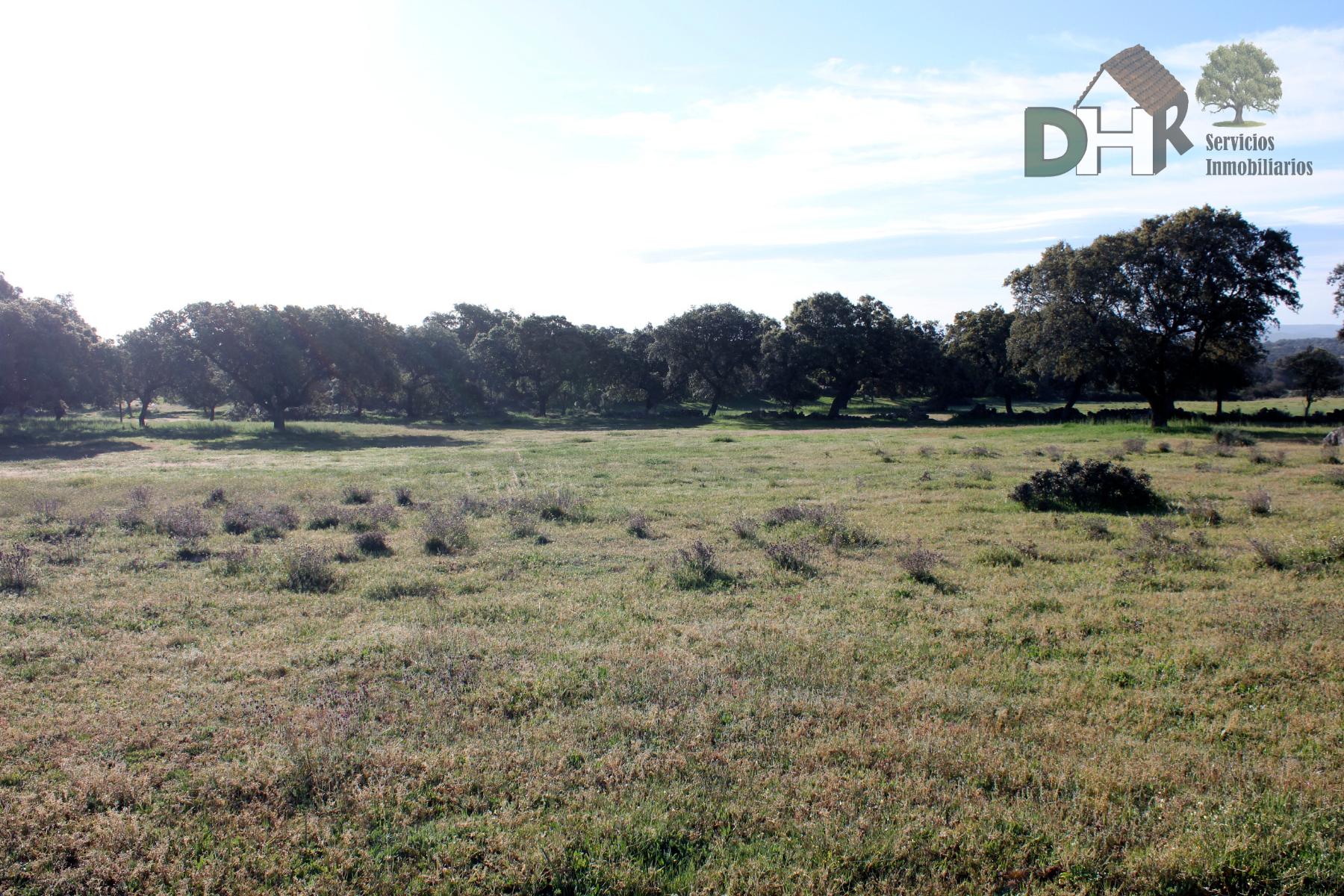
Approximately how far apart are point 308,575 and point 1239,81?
100 feet

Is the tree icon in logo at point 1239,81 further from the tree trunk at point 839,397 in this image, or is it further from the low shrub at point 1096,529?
the tree trunk at point 839,397

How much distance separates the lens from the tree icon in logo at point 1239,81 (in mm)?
24234

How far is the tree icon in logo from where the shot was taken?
954 inches

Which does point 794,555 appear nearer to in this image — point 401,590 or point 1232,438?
point 401,590

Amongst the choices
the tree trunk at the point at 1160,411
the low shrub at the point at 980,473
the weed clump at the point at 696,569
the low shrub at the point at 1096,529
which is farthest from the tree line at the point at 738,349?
the weed clump at the point at 696,569

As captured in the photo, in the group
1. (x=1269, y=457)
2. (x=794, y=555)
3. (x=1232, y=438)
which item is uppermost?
(x=1232, y=438)

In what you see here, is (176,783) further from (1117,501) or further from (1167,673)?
(1117,501)

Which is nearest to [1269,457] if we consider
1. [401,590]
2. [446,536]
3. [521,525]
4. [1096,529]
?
[1096,529]

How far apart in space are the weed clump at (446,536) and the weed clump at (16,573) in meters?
5.32

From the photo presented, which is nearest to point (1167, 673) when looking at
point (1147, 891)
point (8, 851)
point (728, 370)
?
point (1147, 891)

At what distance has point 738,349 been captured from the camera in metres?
66.5

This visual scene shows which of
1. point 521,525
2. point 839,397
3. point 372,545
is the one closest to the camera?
point 372,545

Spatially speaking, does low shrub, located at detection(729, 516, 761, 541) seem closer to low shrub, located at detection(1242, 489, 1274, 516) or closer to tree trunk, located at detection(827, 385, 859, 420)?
low shrub, located at detection(1242, 489, 1274, 516)

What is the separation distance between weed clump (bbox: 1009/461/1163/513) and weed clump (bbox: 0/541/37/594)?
1767 centimetres
